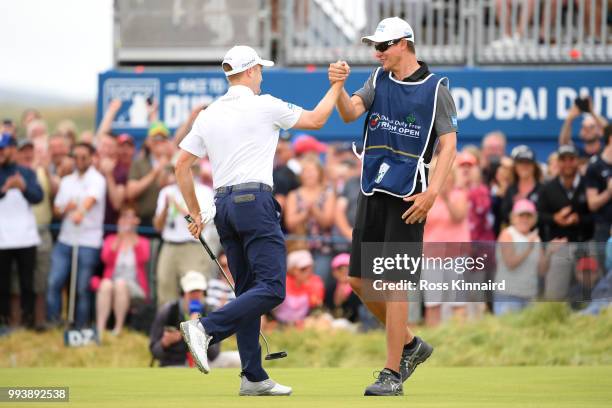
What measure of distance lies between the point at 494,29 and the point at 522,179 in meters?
3.12

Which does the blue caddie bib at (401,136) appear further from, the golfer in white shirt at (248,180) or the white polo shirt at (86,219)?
the white polo shirt at (86,219)

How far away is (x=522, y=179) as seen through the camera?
17.1 m

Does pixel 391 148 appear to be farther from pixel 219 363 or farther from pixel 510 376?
pixel 219 363

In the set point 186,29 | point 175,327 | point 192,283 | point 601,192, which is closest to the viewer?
point 175,327

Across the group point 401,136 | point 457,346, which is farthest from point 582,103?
point 401,136

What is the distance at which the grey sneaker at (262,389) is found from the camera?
1016 centimetres

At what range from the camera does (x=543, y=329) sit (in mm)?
15898

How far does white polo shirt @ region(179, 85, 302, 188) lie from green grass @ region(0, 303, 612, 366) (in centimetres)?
596

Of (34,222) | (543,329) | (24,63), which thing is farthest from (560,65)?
(24,63)

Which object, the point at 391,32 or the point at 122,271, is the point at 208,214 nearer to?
the point at 391,32

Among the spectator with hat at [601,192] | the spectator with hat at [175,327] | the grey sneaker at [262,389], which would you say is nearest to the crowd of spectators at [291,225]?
the spectator with hat at [601,192]

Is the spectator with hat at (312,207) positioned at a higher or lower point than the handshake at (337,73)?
lower

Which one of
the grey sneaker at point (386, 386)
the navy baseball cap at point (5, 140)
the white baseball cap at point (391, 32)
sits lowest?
the grey sneaker at point (386, 386)

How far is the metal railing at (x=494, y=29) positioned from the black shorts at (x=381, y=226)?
9.51m
